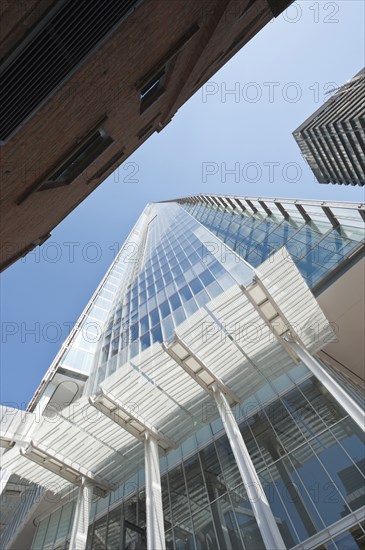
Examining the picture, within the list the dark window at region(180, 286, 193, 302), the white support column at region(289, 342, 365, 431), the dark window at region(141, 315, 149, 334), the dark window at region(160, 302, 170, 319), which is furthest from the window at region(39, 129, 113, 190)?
the dark window at region(141, 315, 149, 334)

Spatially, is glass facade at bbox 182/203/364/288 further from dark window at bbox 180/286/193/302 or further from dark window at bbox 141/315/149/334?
dark window at bbox 141/315/149/334

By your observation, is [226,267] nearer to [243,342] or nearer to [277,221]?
[243,342]

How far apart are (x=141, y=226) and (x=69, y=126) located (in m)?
96.7

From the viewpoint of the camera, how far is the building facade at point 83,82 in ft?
15.7

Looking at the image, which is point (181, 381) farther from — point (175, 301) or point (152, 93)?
point (152, 93)

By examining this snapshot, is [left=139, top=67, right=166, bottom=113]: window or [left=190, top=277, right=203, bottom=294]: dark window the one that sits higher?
[left=190, top=277, right=203, bottom=294]: dark window

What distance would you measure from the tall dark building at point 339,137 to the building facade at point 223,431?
70.6m

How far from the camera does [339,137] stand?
86.6m

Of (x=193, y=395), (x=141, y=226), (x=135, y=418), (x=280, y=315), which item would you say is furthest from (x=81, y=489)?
(x=141, y=226)

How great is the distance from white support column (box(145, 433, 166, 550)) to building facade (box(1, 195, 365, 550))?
52 mm

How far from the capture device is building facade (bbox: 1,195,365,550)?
11.7 meters

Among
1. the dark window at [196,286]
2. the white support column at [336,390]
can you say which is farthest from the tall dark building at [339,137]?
the white support column at [336,390]

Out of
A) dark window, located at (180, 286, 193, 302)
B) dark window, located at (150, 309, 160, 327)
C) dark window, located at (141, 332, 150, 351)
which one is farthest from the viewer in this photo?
dark window, located at (150, 309, 160, 327)

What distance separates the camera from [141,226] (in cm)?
10275
